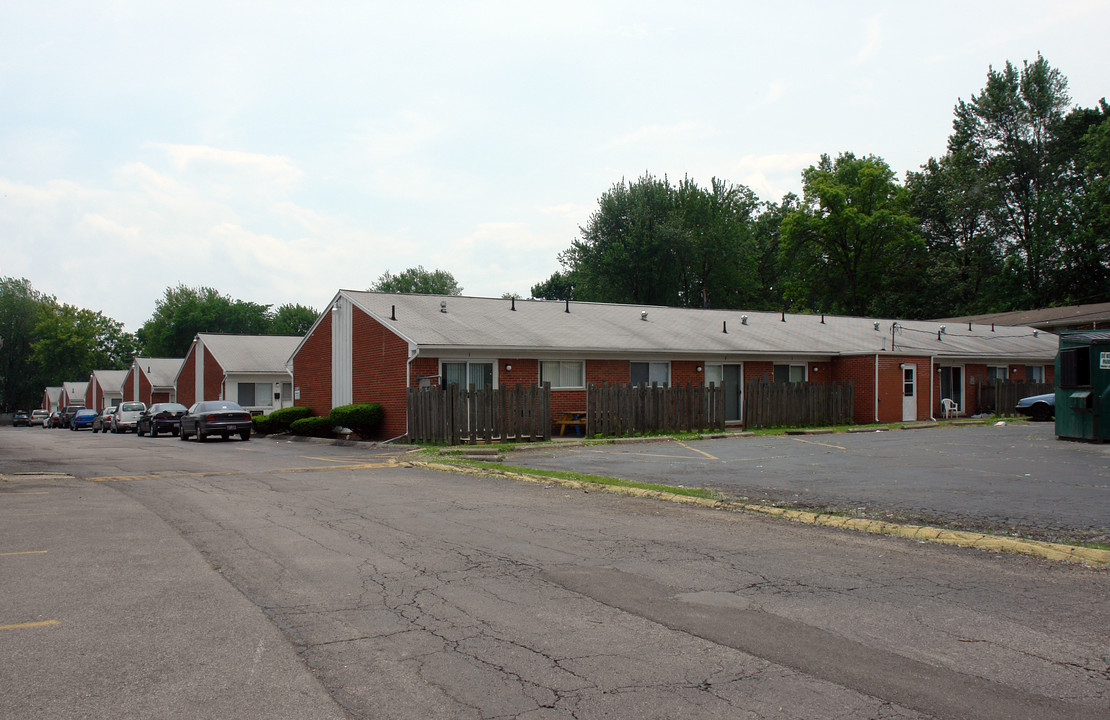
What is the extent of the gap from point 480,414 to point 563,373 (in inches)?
217

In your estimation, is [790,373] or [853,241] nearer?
[790,373]

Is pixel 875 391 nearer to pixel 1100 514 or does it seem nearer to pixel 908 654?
pixel 1100 514

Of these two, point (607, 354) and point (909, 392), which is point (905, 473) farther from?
point (909, 392)

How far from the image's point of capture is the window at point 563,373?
27.4 meters

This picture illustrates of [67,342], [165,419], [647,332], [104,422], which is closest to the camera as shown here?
[647,332]

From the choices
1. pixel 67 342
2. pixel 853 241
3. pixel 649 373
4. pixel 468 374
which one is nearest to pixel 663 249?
pixel 853 241

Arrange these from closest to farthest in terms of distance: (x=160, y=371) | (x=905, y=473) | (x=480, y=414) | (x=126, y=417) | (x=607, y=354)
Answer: (x=905, y=473), (x=480, y=414), (x=607, y=354), (x=126, y=417), (x=160, y=371)

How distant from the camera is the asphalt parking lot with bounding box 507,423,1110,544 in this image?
396 inches

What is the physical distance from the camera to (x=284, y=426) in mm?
33031

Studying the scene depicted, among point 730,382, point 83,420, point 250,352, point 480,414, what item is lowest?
point 83,420

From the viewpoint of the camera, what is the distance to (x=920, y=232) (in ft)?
223

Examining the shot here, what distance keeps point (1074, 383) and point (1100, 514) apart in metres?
12.4

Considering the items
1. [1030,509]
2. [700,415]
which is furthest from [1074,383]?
[1030,509]

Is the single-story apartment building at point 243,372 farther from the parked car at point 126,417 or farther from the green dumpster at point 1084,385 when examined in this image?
the green dumpster at point 1084,385
